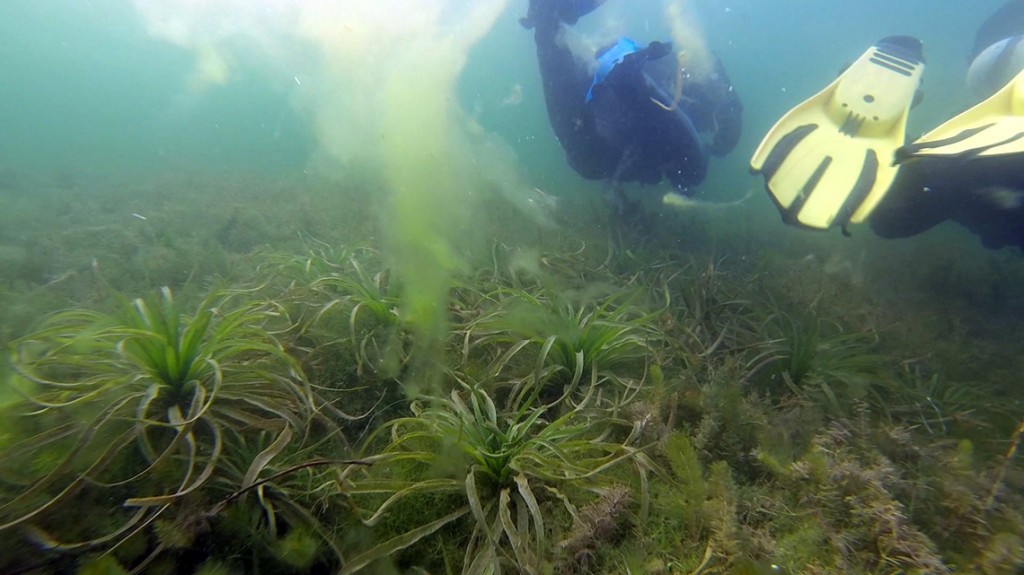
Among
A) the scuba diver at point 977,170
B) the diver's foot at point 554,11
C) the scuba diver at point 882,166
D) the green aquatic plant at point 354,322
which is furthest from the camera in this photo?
the diver's foot at point 554,11

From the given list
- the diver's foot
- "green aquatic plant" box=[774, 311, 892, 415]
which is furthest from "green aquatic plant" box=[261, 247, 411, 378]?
the diver's foot

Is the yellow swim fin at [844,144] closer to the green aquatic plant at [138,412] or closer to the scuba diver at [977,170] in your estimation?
the scuba diver at [977,170]

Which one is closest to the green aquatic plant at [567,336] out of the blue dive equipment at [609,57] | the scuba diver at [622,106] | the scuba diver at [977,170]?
the scuba diver at [977,170]

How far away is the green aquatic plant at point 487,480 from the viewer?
4.92 feet

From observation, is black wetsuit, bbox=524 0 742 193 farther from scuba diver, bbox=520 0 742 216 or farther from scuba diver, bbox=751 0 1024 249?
scuba diver, bbox=751 0 1024 249

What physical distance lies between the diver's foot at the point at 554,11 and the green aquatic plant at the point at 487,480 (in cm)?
680

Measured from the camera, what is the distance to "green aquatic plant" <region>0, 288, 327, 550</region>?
1.44m

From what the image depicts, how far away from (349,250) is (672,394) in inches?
129

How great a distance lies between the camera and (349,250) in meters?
4.20

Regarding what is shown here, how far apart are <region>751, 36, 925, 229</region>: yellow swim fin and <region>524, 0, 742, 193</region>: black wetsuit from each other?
1.69 meters

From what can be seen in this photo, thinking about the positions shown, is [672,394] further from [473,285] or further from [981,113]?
[981,113]

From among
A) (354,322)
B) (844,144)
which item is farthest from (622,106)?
(354,322)

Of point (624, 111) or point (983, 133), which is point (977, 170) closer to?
point (983, 133)

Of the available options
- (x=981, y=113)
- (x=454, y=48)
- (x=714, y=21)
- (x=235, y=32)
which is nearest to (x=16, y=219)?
(x=454, y=48)
